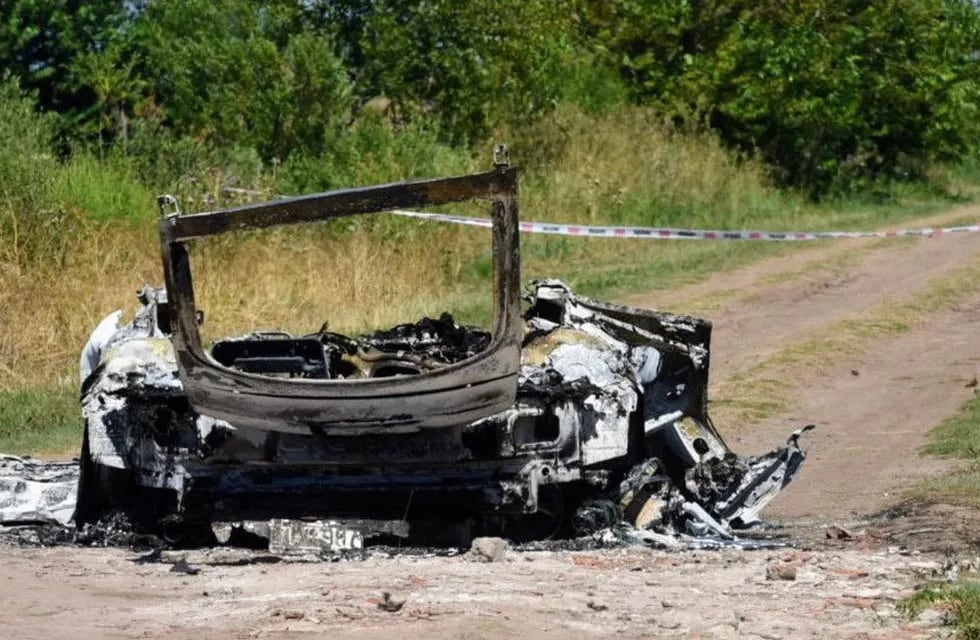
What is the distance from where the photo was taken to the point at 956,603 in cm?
673

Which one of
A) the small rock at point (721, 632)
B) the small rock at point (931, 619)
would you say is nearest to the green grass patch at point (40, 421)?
the small rock at point (721, 632)

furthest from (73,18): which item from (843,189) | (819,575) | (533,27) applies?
(819,575)

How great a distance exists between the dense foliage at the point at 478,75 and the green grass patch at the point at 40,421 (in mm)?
5529

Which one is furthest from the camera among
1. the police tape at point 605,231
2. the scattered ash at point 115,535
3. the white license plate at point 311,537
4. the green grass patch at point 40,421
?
the police tape at point 605,231

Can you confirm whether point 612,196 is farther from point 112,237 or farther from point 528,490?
point 528,490

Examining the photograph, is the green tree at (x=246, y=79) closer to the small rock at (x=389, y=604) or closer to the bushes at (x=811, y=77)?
the bushes at (x=811, y=77)

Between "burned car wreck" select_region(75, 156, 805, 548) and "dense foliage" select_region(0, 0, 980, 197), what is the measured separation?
1073 cm

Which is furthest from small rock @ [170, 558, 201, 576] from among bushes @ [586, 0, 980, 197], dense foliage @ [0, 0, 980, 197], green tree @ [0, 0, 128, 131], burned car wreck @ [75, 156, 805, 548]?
bushes @ [586, 0, 980, 197]

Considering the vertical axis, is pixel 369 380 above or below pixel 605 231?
above

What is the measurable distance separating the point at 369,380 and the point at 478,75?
16803mm

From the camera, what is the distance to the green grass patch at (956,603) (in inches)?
252

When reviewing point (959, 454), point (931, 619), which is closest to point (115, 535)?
point (931, 619)

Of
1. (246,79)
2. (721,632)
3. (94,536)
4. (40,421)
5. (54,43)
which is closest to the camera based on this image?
(721,632)

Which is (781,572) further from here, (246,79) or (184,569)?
(246,79)
